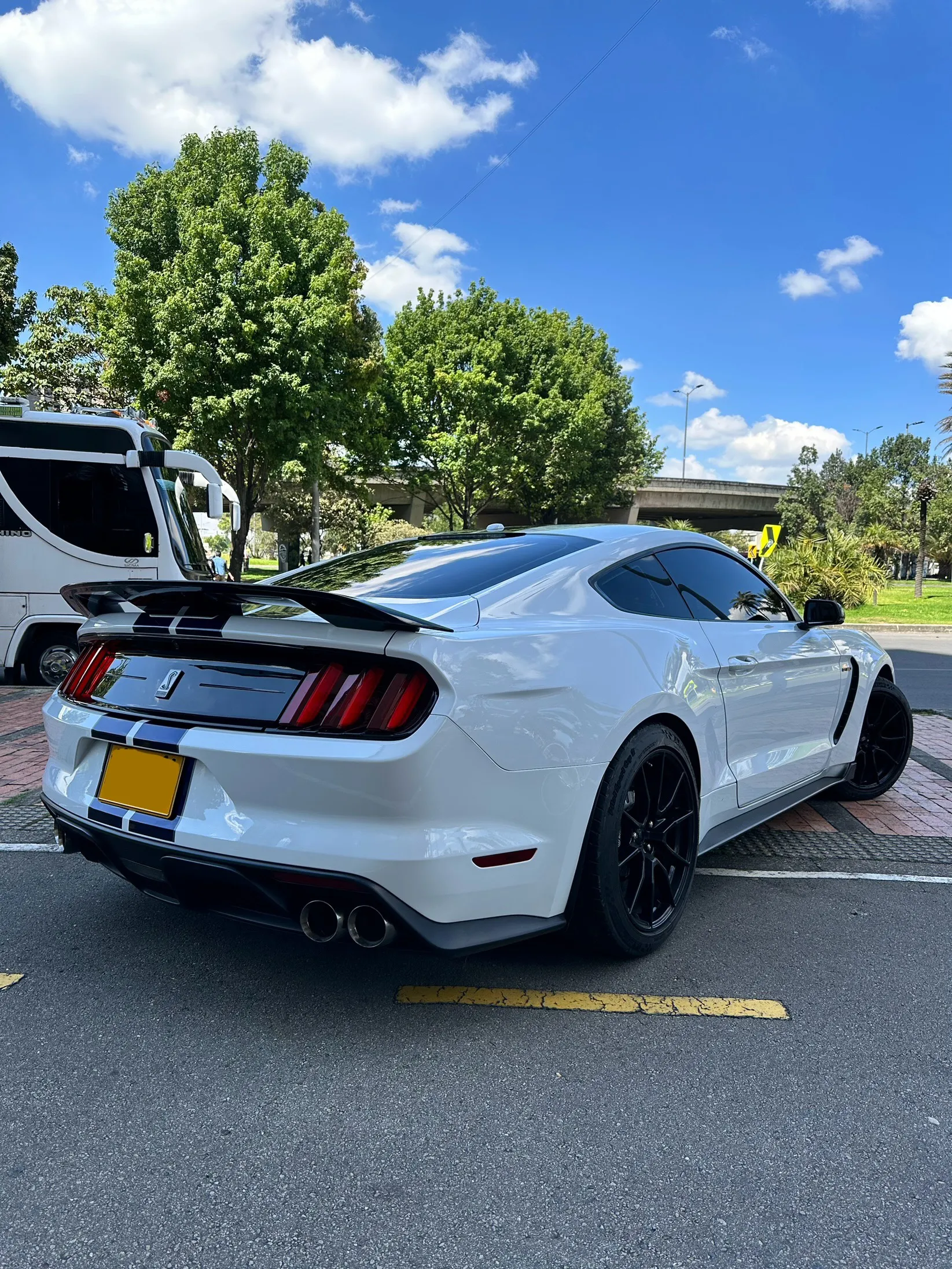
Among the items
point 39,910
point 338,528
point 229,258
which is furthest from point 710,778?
point 338,528

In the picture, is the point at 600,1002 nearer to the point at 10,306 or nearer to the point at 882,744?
the point at 882,744

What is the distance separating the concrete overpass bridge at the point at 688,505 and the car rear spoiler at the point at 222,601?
141 ft

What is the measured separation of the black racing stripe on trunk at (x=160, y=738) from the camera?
2.46 meters

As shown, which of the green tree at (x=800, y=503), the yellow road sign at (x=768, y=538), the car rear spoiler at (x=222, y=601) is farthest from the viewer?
the green tree at (x=800, y=503)

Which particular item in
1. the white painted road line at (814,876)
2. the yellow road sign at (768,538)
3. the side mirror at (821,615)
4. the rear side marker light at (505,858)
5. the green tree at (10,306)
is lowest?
the white painted road line at (814,876)

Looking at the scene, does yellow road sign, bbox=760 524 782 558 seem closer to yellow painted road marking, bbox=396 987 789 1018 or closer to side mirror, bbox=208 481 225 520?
side mirror, bbox=208 481 225 520

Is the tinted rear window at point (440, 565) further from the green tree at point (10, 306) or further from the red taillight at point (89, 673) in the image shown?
the green tree at point (10, 306)

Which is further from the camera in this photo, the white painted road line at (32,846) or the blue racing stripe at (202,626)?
the white painted road line at (32,846)

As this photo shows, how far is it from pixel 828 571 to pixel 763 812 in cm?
2169

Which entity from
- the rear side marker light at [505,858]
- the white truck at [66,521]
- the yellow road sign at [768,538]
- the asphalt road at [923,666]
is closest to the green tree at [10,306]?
the white truck at [66,521]

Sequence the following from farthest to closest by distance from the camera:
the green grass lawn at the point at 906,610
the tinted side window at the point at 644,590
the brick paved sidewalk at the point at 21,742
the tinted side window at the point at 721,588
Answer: the green grass lawn at the point at 906,610 → the brick paved sidewalk at the point at 21,742 → the tinted side window at the point at 721,588 → the tinted side window at the point at 644,590

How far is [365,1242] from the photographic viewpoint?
5.62 feet

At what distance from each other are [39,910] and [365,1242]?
2164 millimetres

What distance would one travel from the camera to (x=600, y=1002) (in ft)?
8.80
